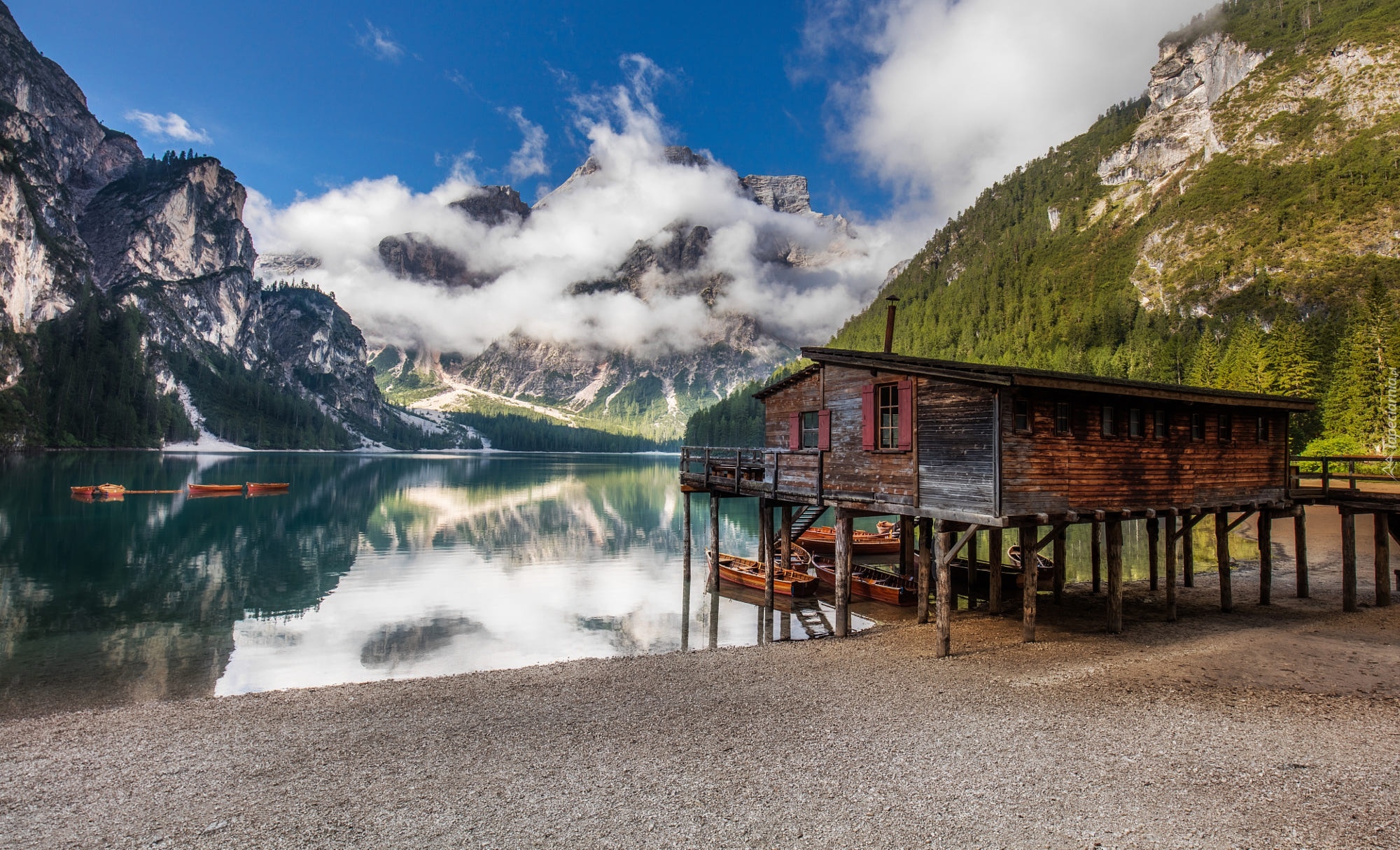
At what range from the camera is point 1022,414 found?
690 inches

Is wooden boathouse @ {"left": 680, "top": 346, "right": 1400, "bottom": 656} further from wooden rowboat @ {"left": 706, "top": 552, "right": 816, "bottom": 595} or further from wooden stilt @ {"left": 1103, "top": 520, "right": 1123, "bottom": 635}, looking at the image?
wooden rowboat @ {"left": 706, "top": 552, "right": 816, "bottom": 595}

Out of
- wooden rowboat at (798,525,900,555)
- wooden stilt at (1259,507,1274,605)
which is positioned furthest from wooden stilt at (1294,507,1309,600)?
wooden rowboat at (798,525,900,555)

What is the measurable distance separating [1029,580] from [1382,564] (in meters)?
16.1

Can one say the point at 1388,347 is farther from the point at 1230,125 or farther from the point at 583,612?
the point at 1230,125

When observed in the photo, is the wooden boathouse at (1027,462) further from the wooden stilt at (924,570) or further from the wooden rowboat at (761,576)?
the wooden rowboat at (761,576)

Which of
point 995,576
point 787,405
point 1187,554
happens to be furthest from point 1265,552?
point 787,405

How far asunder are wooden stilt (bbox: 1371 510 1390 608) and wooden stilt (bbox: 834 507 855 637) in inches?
759

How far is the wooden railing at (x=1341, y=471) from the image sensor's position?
24734 mm

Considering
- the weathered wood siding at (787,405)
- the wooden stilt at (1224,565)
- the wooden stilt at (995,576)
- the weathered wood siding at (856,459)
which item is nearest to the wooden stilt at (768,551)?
the weathered wood siding at (787,405)

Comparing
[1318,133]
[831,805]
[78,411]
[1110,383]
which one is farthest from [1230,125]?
[78,411]

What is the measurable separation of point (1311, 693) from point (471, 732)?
17562 millimetres

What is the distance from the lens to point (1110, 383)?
18.2 meters

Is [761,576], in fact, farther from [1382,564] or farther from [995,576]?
[1382,564]

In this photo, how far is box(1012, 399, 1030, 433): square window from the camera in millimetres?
17312
